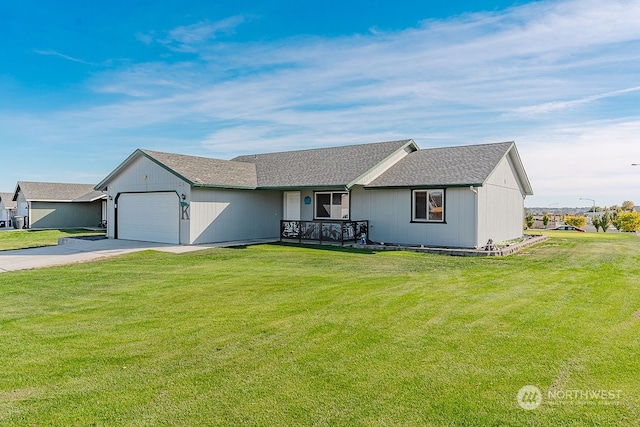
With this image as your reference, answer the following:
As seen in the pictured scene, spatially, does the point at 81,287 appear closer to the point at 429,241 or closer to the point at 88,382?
the point at 88,382

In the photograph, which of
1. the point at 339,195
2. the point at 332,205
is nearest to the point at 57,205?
the point at 332,205

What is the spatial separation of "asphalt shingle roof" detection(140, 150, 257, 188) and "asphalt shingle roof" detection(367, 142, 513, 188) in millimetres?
6085

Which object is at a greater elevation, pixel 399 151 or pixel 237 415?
pixel 399 151

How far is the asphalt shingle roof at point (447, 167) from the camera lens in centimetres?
1517

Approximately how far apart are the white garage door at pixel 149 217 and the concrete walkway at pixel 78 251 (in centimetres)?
56

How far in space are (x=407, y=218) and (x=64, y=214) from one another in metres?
27.7

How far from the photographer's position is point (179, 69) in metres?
17.3

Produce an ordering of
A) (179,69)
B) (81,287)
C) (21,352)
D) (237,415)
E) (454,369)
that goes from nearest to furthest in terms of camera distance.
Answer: (237,415), (454,369), (21,352), (81,287), (179,69)

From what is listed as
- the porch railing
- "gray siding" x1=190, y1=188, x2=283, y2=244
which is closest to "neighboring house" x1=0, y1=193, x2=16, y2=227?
"gray siding" x1=190, y1=188, x2=283, y2=244

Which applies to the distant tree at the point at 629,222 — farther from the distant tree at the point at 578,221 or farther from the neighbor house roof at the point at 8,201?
the neighbor house roof at the point at 8,201

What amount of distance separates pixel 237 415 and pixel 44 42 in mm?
18148

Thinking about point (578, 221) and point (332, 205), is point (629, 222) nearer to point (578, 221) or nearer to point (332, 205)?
A: point (578, 221)

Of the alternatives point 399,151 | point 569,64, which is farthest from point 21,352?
point 399,151

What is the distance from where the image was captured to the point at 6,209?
36.0m
